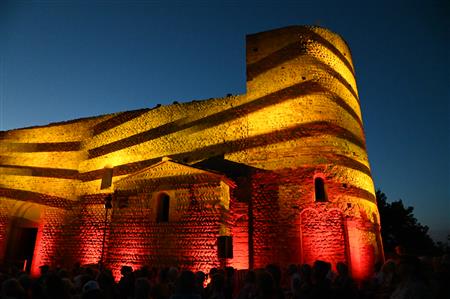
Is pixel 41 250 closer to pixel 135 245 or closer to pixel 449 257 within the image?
pixel 135 245

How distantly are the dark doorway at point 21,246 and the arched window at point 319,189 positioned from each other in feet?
56.6

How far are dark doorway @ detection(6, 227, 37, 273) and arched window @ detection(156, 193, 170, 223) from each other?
1052 centimetres

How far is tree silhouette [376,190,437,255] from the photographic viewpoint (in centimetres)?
2758

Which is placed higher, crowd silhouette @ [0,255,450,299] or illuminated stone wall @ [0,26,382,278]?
illuminated stone wall @ [0,26,382,278]

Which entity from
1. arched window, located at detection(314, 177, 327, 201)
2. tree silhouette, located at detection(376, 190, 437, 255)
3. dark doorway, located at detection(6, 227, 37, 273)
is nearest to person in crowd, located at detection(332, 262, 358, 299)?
arched window, located at detection(314, 177, 327, 201)

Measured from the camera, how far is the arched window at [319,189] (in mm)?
14441

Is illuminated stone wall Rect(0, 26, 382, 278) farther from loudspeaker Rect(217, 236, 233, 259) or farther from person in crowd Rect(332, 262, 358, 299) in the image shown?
person in crowd Rect(332, 262, 358, 299)

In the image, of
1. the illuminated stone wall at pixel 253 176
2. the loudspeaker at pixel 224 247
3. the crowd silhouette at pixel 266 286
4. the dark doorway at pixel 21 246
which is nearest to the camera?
the crowd silhouette at pixel 266 286

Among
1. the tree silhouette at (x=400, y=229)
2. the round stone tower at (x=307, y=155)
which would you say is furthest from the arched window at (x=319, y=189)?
the tree silhouette at (x=400, y=229)

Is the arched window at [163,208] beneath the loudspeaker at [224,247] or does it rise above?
above

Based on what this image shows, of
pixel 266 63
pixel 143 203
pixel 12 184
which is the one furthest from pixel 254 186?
pixel 12 184

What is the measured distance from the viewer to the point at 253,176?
1552 cm

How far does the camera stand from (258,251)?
47.0 feet

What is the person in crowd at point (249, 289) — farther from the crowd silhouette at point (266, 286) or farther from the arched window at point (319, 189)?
the arched window at point (319, 189)
